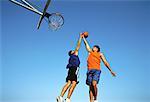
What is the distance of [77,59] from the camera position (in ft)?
37.7

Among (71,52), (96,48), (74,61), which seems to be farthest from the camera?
(71,52)

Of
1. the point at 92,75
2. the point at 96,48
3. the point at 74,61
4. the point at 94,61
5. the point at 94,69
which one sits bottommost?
the point at 92,75

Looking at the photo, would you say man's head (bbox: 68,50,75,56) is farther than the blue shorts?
Yes

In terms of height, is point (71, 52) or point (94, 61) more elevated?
point (71, 52)

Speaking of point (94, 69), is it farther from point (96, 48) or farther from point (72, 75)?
point (72, 75)

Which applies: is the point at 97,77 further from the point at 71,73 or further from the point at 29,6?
the point at 29,6

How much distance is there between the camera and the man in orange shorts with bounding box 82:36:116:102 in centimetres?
1095

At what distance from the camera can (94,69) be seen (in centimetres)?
1102

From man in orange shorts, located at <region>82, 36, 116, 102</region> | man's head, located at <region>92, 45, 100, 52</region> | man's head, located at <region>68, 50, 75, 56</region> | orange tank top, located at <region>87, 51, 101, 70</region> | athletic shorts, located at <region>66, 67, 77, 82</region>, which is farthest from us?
man's head, located at <region>68, 50, 75, 56</region>

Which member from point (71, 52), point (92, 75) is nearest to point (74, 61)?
point (71, 52)

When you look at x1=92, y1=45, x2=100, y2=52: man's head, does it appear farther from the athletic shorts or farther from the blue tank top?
the athletic shorts

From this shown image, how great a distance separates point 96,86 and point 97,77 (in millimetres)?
340

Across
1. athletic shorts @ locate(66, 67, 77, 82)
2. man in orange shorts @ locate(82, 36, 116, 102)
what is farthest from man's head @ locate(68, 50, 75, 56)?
man in orange shorts @ locate(82, 36, 116, 102)

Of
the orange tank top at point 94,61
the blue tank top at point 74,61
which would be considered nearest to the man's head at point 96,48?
the orange tank top at point 94,61
